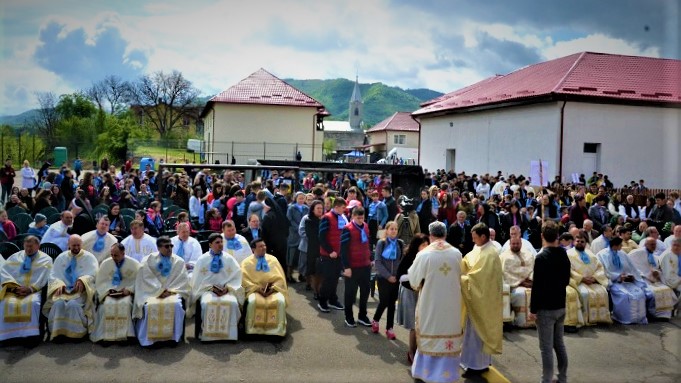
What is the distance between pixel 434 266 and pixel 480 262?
2.03ft

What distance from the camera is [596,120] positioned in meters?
25.2

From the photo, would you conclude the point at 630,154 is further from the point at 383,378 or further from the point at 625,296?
the point at 383,378

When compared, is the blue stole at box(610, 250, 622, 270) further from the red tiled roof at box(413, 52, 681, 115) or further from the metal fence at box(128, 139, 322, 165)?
the metal fence at box(128, 139, 322, 165)

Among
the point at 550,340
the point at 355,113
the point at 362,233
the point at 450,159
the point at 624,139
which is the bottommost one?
the point at 550,340

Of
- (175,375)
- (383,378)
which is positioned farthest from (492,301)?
(175,375)

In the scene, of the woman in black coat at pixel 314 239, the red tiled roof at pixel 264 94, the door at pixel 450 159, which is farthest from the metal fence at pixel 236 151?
the woman in black coat at pixel 314 239

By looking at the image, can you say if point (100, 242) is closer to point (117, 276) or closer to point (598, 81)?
point (117, 276)

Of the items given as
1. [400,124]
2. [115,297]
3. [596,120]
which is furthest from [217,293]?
[400,124]

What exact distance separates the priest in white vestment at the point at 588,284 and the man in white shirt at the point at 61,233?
8374mm

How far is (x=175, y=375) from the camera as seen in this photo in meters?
7.09

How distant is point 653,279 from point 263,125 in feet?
121

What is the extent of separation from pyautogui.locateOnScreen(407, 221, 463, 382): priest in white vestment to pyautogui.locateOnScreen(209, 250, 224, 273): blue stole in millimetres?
3296

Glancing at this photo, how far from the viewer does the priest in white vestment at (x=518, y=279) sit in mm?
9383

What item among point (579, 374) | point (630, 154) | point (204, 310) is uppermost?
point (630, 154)
